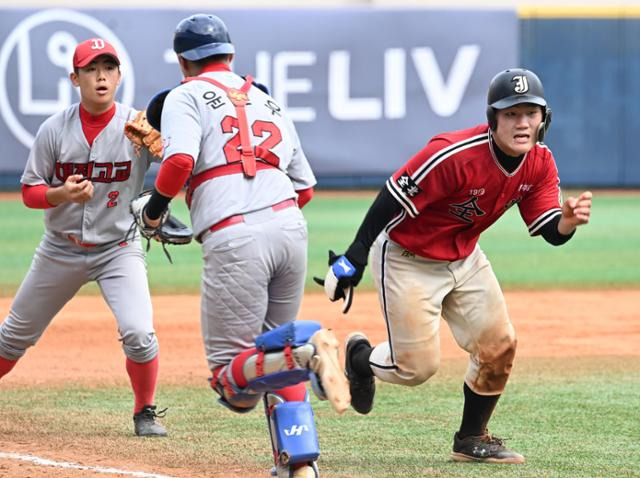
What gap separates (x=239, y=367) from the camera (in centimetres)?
470

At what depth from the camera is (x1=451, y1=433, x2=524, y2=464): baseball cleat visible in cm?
560

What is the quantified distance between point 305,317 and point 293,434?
559 cm

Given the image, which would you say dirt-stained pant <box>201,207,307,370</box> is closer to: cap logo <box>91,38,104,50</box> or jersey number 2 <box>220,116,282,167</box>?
jersey number 2 <box>220,116,282,167</box>

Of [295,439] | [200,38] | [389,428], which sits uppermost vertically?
[200,38]

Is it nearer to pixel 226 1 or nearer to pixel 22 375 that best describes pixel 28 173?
pixel 22 375

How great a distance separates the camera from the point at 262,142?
4.91m

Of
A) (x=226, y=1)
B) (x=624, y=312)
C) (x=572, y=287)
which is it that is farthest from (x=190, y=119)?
(x=226, y=1)

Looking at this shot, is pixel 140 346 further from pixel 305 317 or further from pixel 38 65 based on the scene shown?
pixel 38 65

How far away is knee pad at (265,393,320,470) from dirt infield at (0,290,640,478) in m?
1.72

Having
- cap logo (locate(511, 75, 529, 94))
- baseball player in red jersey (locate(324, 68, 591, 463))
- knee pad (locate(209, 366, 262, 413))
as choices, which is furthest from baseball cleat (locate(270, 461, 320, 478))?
cap logo (locate(511, 75, 529, 94))

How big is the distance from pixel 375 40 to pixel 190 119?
671 inches

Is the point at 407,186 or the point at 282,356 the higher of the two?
the point at 407,186

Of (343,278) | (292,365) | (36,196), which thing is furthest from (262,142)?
(36,196)

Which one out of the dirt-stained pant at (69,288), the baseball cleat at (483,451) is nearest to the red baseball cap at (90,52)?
the dirt-stained pant at (69,288)
